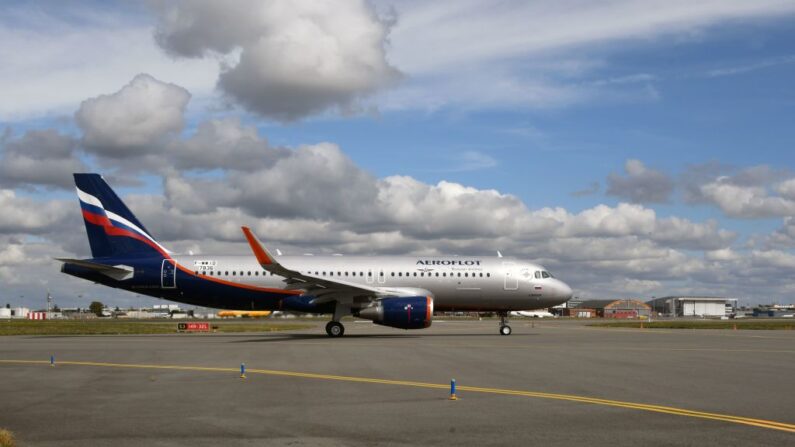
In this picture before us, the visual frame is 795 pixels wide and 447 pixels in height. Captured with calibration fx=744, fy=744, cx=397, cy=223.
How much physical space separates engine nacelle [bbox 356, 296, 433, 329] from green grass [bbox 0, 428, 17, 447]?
81.7 feet

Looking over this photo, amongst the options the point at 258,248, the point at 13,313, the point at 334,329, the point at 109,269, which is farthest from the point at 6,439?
the point at 13,313

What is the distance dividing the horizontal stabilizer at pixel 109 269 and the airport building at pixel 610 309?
129m

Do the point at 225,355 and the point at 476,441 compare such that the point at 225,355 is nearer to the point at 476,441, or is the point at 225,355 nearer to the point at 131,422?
the point at 131,422

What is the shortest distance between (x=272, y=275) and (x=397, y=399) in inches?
990

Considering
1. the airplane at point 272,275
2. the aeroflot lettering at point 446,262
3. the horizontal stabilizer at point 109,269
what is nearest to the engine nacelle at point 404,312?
the airplane at point 272,275

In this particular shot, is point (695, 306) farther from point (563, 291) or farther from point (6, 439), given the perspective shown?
point (6, 439)

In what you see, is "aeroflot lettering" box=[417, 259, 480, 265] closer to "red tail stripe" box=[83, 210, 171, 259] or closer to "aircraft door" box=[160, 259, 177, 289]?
"aircraft door" box=[160, 259, 177, 289]

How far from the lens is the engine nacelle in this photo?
34.4 m

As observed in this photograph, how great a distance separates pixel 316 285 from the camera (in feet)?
117

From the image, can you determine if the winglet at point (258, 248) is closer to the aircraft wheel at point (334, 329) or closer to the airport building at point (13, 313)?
the aircraft wheel at point (334, 329)

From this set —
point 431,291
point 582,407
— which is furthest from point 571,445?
point 431,291

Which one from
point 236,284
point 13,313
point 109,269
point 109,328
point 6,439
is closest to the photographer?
point 6,439

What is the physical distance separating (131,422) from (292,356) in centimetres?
1303

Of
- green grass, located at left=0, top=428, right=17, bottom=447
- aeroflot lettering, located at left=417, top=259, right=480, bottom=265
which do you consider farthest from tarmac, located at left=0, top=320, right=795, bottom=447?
aeroflot lettering, located at left=417, top=259, right=480, bottom=265
